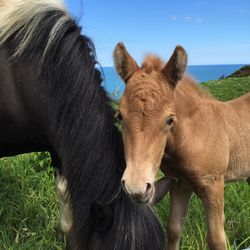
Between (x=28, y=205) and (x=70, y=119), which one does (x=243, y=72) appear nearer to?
(x=28, y=205)

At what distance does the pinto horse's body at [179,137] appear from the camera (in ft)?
7.98

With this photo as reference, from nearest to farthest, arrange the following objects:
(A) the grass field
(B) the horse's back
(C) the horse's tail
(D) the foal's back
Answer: (C) the horse's tail, (B) the horse's back, (D) the foal's back, (A) the grass field

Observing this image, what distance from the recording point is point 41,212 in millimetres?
4266

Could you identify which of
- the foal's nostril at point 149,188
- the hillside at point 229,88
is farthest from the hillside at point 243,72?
the foal's nostril at point 149,188

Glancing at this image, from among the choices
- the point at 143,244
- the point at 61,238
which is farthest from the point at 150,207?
the point at 61,238

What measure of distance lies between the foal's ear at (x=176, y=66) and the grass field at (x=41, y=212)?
153cm

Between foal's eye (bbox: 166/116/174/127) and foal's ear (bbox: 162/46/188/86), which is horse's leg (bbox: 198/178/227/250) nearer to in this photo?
foal's eye (bbox: 166/116/174/127)

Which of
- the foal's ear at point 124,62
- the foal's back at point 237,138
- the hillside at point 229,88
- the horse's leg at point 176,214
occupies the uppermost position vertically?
the foal's ear at point 124,62

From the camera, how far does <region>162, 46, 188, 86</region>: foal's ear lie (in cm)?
254

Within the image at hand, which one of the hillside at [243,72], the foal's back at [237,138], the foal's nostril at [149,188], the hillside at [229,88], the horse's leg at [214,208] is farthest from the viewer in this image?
the hillside at [243,72]

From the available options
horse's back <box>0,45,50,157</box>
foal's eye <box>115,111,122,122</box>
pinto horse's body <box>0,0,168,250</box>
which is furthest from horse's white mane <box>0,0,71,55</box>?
foal's eye <box>115,111,122,122</box>

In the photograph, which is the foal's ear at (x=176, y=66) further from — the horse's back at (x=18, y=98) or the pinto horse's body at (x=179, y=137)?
the horse's back at (x=18, y=98)

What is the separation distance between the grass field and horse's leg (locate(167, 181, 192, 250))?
155 mm

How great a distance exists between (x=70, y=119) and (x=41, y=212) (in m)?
1.82
